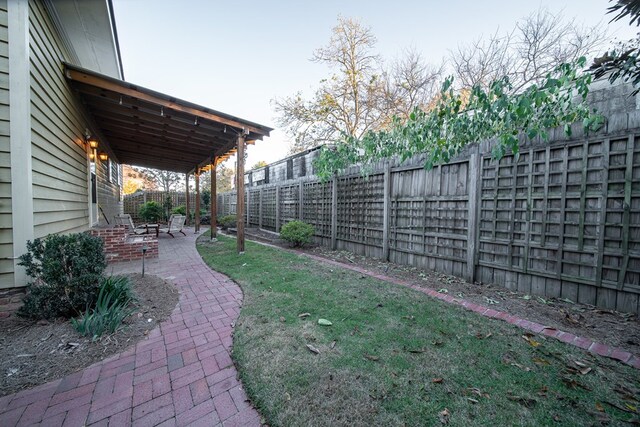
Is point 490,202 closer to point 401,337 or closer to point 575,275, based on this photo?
point 575,275

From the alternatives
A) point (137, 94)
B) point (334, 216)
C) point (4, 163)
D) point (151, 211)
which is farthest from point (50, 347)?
point (151, 211)

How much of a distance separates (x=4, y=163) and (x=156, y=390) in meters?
2.74

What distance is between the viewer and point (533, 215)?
3.30 m

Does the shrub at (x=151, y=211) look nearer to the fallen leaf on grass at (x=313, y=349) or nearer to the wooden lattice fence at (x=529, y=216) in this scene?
the wooden lattice fence at (x=529, y=216)

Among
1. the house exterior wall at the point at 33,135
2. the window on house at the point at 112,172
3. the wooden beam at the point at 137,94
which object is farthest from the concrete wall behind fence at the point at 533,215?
the window on house at the point at 112,172

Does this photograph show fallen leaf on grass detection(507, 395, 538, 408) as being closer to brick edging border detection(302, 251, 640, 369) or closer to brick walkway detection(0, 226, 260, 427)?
brick edging border detection(302, 251, 640, 369)

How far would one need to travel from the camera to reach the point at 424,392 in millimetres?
1641

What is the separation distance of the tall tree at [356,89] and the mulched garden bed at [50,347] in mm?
11807

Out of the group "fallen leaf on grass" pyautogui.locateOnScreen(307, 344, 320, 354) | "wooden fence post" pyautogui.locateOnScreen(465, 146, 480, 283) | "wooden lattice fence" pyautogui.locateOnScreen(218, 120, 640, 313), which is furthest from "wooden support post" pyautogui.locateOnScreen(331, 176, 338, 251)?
"fallen leaf on grass" pyautogui.locateOnScreen(307, 344, 320, 354)

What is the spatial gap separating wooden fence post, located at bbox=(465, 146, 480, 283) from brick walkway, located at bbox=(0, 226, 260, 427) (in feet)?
11.9

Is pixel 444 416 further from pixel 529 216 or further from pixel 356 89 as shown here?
pixel 356 89

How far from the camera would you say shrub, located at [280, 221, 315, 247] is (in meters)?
6.80

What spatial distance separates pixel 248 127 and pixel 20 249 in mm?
4134

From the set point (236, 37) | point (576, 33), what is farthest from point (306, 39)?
point (576, 33)
